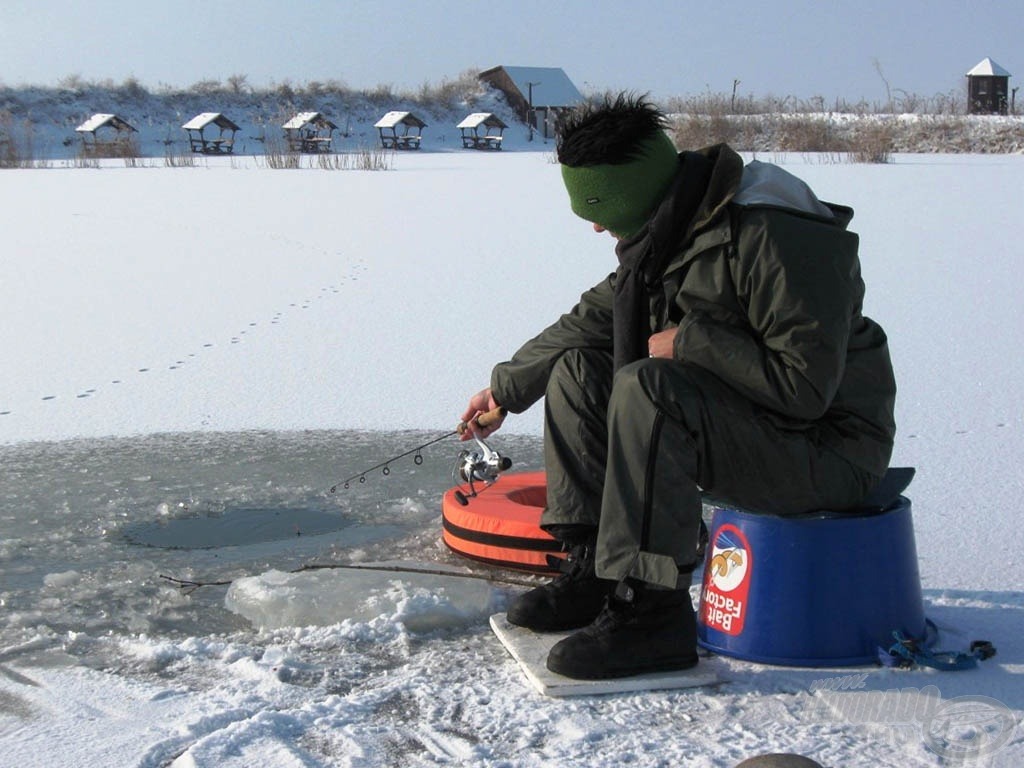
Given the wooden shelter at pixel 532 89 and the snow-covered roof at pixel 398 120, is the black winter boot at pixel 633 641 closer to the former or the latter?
the snow-covered roof at pixel 398 120

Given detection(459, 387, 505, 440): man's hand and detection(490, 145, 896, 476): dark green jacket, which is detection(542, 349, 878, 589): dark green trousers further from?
detection(459, 387, 505, 440): man's hand

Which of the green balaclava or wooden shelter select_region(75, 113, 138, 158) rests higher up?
wooden shelter select_region(75, 113, 138, 158)

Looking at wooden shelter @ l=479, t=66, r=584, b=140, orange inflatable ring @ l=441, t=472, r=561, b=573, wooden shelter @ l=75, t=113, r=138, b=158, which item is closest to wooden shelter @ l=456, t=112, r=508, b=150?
wooden shelter @ l=479, t=66, r=584, b=140

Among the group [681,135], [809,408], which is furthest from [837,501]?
[681,135]

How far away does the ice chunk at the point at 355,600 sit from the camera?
7.61ft

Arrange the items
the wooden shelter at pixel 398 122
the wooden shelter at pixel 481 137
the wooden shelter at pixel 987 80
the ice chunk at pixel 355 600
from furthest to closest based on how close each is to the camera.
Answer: the wooden shelter at pixel 987 80
the wooden shelter at pixel 481 137
the wooden shelter at pixel 398 122
the ice chunk at pixel 355 600

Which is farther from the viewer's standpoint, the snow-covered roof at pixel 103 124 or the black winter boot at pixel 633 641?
the snow-covered roof at pixel 103 124

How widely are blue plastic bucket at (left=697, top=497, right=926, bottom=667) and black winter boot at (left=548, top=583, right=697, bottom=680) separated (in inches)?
4.6

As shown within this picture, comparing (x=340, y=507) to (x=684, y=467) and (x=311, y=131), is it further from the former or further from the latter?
(x=311, y=131)

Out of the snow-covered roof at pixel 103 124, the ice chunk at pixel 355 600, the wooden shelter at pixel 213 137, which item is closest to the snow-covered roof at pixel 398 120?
the wooden shelter at pixel 213 137

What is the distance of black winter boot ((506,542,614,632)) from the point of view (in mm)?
2211

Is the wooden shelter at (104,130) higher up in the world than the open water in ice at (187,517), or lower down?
higher up

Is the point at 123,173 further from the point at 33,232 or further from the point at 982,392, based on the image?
the point at 982,392

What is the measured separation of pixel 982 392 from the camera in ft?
13.7
